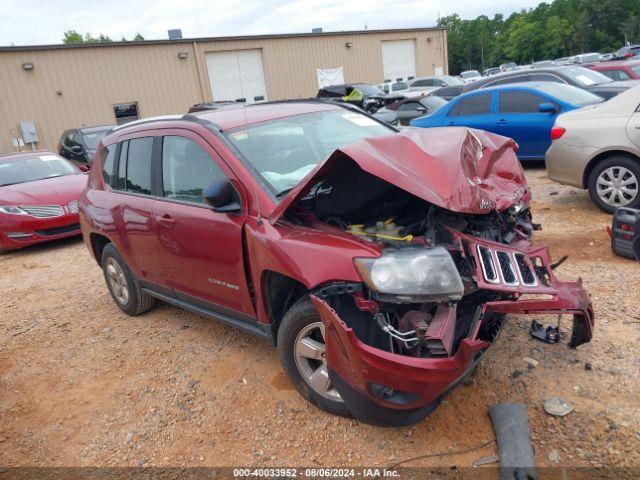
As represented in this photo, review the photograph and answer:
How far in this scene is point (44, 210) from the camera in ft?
25.2

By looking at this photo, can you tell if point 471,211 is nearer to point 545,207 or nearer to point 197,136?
point 197,136

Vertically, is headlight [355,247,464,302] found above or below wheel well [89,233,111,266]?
above

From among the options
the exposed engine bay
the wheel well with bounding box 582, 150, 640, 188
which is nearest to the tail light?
the wheel well with bounding box 582, 150, 640, 188

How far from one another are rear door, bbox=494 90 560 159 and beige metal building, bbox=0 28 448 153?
19.9 metres

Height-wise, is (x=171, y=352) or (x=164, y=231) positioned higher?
(x=164, y=231)

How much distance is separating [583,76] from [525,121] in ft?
14.5

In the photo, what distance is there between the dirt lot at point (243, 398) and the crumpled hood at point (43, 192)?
11.2ft

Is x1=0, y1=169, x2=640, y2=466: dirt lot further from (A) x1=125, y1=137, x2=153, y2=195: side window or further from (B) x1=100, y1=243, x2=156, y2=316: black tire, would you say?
(A) x1=125, y1=137, x2=153, y2=195: side window

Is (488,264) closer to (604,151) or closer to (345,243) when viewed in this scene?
(345,243)

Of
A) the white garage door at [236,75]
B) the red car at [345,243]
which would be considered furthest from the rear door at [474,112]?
the white garage door at [236,75]

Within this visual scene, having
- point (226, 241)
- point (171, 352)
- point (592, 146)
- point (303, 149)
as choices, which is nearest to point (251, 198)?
point (226, 241)

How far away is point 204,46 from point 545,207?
76.8ft

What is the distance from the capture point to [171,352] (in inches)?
159

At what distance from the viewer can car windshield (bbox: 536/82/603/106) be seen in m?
8.39
